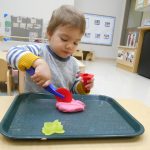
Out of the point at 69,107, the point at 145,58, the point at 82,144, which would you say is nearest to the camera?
the point at 82,144

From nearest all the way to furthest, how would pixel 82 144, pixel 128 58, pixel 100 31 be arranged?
1. pixel 82 144
2. pixel 128 58
3. pixel 100 31

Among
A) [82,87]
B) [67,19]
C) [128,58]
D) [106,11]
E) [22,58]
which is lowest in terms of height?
[128,58]

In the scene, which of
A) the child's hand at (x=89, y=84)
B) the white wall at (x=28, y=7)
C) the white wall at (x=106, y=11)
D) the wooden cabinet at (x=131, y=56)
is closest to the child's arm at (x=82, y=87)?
the child's hand at (x=89, y=84)

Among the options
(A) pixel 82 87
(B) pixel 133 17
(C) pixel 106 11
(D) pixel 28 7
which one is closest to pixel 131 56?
(B) pixel 133 17

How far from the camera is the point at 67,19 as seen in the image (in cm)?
57

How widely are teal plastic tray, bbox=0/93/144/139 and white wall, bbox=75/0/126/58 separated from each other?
3.89 m

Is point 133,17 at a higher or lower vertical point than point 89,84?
higher

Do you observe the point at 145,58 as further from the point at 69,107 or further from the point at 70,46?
the point at 69,107

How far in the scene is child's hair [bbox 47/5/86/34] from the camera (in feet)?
1.86

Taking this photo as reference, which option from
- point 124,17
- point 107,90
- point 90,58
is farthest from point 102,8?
point 107,90

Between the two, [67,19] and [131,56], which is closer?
[67,19]

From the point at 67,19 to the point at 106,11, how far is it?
13.2 ft

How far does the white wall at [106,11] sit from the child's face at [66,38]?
12.1ft

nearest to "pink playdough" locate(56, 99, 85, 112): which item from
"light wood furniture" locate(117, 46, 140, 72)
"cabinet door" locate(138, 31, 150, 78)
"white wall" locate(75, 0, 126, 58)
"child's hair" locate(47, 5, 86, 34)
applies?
"child's hair" locate(47, 5, 86, 34)
